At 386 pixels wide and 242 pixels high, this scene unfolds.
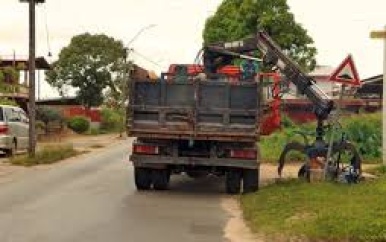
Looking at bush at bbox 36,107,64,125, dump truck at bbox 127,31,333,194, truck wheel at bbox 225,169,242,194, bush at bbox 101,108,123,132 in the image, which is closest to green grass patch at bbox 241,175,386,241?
truck wheel at bbox 225,169,242,194

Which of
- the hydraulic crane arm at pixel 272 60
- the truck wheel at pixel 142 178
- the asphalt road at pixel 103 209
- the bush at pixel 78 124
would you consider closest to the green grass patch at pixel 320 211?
the asphalt road at pixel 103 209

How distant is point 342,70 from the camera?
53.7 ft

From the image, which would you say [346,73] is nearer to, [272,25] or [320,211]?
[320,211]

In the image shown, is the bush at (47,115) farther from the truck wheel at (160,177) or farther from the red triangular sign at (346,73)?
the red triangular sign at (346,73)

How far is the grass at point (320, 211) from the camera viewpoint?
10.9 m

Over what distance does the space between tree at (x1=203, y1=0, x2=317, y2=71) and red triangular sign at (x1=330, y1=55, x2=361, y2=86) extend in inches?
1654

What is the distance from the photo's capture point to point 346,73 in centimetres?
1644

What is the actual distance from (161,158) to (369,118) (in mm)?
16818

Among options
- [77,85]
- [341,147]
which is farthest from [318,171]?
[77,85]

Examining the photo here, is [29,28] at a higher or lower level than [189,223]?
higher

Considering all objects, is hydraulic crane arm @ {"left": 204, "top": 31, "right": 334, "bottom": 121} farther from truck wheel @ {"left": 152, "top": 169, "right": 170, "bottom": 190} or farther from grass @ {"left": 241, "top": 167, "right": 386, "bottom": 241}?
truck wheel @ {"left": 152, "top": 169, "right": 170, "bottom": 190}

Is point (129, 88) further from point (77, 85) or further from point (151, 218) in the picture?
point (77, 85)

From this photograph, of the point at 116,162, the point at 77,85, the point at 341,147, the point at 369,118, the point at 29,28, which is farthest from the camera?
the point at 77,85

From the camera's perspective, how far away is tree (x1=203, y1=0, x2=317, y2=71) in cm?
5897
